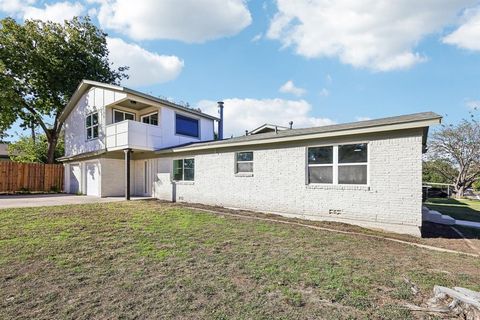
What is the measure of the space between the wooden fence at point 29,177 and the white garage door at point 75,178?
1477mm

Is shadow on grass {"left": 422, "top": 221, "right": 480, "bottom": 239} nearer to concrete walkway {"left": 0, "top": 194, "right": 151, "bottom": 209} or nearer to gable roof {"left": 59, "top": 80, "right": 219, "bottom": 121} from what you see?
concrete walkway {"left": 0, "top": 194, "right": 151, "bottom": 209}

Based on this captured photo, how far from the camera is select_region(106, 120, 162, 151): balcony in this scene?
1409 cm

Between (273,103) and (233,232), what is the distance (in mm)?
18779

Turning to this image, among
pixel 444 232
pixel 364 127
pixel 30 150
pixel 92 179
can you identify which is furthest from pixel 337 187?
pixel 30 150

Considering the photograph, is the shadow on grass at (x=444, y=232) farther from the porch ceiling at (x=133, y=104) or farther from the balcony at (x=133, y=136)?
the porch ceiling at (x=133, y=104)

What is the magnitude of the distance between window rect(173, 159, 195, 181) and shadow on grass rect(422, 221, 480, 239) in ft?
31.7

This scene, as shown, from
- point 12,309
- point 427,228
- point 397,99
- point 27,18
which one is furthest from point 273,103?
point 12,309

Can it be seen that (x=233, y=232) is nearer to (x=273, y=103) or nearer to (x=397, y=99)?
(x=397, y=99)

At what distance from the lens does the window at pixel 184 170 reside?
1337 cm

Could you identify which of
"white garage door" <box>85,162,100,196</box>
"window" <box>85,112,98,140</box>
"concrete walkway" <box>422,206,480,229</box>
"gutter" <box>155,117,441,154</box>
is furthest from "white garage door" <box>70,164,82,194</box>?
"concrete walkway" <box>422,206,480,229</box>

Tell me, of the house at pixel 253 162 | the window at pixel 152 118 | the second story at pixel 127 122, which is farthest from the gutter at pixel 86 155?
the window at pixel 152 118

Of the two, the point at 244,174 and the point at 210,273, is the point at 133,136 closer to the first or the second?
the point at 244,174

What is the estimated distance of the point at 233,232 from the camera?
23.0 ft

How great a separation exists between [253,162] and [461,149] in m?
26.8
